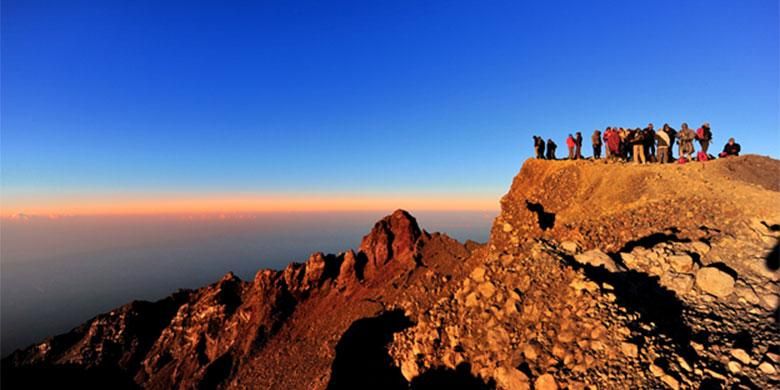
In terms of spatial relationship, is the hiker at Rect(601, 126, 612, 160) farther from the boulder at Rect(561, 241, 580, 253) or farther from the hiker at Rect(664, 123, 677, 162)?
the boulder at Rect(561, 241, 580, 253)

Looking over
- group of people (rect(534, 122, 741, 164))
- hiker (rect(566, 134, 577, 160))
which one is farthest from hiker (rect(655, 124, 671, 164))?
hiker (rect(566, 134, 577, 160))

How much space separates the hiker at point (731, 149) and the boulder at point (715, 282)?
1903 cm

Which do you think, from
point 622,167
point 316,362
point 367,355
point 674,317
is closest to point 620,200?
point 622,167

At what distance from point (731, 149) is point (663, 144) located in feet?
15.8

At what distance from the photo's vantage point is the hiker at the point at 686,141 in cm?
2270

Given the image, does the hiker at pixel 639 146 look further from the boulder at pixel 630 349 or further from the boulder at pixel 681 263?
the boulder at pixel 630 349

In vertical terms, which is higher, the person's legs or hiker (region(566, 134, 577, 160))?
hiker (region(566, 134, 577, 160))

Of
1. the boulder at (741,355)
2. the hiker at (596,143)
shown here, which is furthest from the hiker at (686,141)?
the boulder at (741,355)

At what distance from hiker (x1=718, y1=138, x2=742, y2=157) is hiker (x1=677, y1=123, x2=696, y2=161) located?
2195 millimetres

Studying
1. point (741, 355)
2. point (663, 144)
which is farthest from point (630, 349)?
point (663, 144)

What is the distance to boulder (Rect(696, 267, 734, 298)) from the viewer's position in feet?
32.0

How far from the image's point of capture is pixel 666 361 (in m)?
7.05

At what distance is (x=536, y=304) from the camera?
973cm

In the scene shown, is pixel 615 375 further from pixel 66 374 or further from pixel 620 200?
pixel 66 374
